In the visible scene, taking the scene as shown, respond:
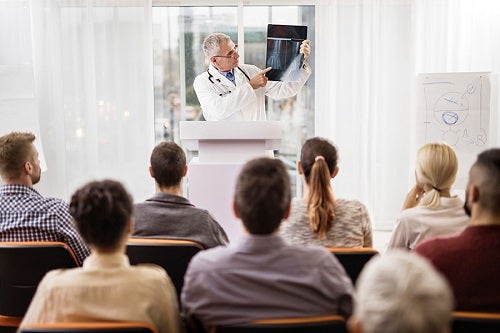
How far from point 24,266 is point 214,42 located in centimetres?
242

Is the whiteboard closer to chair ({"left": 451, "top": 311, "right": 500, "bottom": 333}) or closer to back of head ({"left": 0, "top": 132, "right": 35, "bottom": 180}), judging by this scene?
back of head ({"left": 0, "top": 132, "right": 35, "bottom": 180})

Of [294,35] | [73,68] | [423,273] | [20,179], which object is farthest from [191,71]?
[423,273]

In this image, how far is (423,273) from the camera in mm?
1004

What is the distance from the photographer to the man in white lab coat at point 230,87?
13.2ft

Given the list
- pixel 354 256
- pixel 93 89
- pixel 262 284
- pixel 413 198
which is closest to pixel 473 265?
pixel 354 256

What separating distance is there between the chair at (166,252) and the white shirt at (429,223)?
80 centimetres

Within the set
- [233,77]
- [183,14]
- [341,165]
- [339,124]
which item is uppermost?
[183,14]

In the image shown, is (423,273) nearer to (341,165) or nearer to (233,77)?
(233,77)

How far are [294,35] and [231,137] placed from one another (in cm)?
87

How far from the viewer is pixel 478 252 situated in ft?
5.74

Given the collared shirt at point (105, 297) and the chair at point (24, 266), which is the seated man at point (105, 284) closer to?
the collared shirt at point (105, 297)

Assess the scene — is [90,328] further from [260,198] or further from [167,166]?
[167,166]

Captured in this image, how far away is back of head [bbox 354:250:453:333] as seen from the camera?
37.7 inches

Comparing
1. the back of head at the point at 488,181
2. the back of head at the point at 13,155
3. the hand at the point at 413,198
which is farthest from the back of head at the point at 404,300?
the back of head at the point at 13,155
